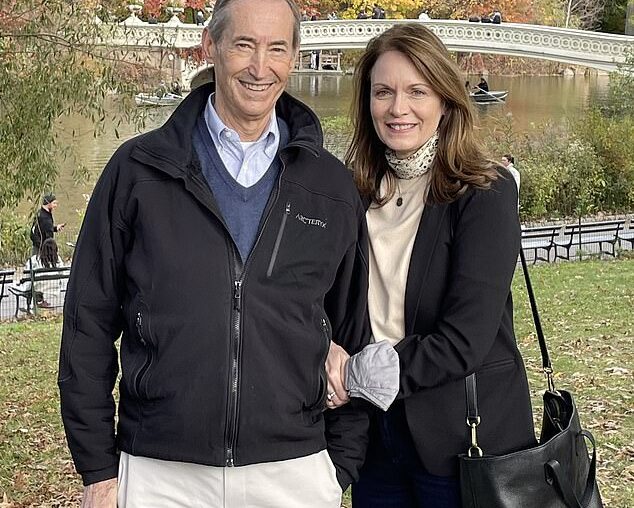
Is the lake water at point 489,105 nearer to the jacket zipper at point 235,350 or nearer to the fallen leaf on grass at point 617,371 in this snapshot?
the fallen leaf on grass at point 617,371

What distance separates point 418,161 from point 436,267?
0.27 meters

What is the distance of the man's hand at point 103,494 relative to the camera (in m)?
2.08

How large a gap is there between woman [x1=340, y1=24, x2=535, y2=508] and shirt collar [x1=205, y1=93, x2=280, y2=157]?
29 centimetres

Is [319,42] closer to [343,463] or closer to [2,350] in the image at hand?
[2,350]

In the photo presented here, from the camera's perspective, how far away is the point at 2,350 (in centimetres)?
844

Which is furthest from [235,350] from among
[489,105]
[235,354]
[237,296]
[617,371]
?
[489,105]

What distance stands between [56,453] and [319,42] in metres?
26.9

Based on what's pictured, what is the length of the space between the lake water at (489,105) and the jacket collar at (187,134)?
43.4 ft

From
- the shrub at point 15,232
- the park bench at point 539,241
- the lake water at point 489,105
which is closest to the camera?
the shrub at point 15,232

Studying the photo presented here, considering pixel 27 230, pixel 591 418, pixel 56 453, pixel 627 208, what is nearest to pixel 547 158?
pixel 627 208

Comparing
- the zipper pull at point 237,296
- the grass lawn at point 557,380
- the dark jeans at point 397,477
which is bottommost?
the grass lawn at point 557,380

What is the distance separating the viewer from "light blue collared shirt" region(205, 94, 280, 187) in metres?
2.09

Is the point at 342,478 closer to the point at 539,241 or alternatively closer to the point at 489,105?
the point at 539,241

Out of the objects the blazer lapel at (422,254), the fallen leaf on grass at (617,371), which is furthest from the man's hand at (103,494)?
the fallen leaf on grass at (617,371)
